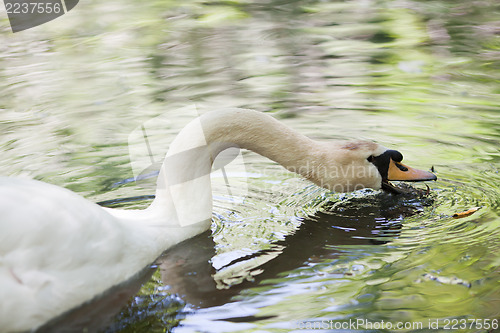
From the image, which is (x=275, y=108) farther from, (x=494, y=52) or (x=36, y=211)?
(x=36, y=211)

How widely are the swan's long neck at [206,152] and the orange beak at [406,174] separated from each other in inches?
26.8

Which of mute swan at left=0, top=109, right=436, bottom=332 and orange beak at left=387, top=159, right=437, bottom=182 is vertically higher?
mute swan at left=0, top=109, right=436, bottom=332

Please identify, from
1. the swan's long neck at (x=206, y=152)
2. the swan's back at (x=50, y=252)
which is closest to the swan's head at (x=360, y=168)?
the swan's long neck at (x=206, y=152)

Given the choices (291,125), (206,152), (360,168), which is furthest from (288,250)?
(291,125)

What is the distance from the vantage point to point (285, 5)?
12234 mm

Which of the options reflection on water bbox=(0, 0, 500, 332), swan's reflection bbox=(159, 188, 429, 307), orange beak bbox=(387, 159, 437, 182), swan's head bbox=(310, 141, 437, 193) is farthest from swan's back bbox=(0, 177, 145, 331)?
orange beak bbox=(387, 159, 437, 182)

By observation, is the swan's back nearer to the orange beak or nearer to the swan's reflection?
the swan's reflection

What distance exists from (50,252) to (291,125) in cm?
355

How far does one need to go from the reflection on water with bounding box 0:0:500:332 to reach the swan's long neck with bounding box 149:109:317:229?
0.91 feet

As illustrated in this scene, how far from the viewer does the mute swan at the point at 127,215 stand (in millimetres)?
3896

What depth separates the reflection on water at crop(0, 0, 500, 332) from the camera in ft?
14.0

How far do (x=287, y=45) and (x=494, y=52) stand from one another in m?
2.84

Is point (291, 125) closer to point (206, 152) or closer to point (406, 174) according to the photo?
point (406, 174)

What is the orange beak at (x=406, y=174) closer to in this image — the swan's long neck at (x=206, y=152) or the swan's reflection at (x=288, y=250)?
the swan's reflection at (x=288, y=250)
